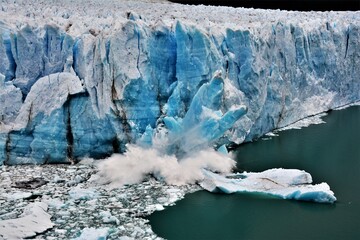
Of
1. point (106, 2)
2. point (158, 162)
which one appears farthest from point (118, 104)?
point (106, 2)

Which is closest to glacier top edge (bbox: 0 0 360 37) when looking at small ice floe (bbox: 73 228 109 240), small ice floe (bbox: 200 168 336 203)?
small ice floe (bbox: 200 168 336 203)

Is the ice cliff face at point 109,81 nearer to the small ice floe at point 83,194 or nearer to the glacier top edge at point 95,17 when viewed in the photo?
the glacier top edge at point 95,17

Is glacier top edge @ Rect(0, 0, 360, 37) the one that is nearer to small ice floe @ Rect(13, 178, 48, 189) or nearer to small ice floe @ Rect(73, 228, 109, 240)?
small ice floe @ Rect(13, 178, 48, 189)

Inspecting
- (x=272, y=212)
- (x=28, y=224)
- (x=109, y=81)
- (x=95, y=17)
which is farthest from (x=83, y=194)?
(x=95, y=17)

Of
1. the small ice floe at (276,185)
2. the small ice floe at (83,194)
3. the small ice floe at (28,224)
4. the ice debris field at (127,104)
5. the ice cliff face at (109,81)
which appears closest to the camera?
the small ice floe at (28,224)

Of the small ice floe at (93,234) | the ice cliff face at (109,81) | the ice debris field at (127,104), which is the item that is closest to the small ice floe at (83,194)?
the ice debris field at (127,104)

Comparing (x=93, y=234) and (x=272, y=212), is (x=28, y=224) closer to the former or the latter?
(x=93, y=234)
